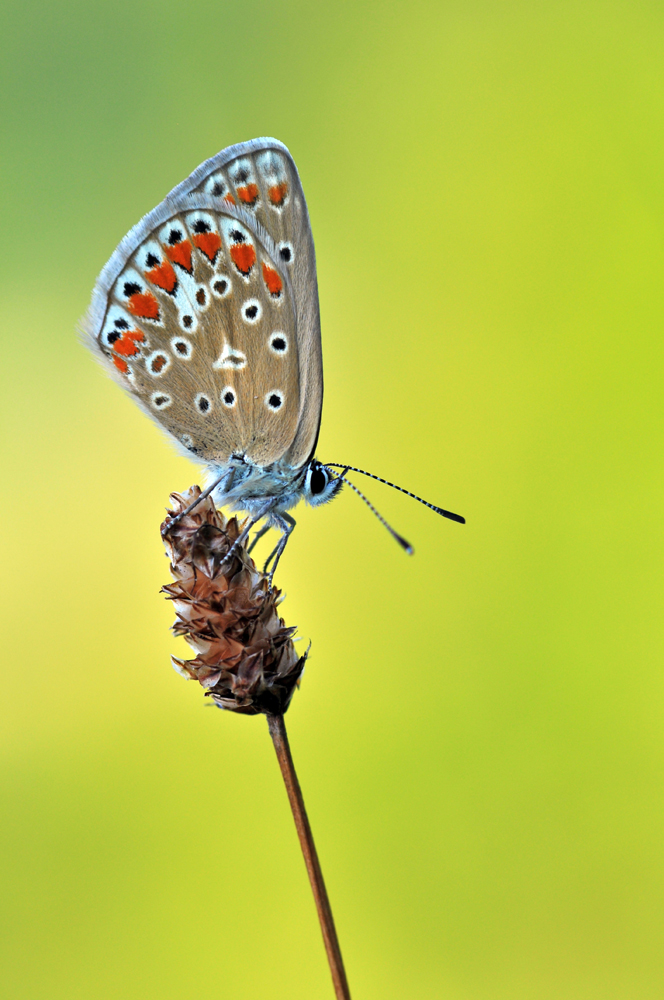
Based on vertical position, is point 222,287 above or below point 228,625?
above

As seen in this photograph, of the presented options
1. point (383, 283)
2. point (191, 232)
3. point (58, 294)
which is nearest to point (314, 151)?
point (383, 283)

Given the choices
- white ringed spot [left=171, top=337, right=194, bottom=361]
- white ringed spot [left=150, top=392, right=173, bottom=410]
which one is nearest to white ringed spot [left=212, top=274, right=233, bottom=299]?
white ringed spot [left=171, top=337, right=194, bottom=361]

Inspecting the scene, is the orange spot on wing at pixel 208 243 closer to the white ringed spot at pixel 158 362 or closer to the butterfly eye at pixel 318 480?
the white ringed spot at pixel 158 362

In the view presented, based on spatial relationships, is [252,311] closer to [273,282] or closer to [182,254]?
[273,282]

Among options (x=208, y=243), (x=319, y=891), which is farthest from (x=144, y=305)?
(x=319, y=891)

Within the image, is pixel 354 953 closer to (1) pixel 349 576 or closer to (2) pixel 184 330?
(1) pixel 349 576

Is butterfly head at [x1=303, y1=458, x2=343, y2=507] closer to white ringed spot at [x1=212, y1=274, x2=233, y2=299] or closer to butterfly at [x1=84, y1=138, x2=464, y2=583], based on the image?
butterfly at [x1=84, y1=138, x2=464, y2=583]

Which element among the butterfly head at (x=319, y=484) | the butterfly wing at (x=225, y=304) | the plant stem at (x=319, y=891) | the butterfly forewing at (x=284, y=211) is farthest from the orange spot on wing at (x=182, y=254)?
the plant stem at (x=319, y=891)
